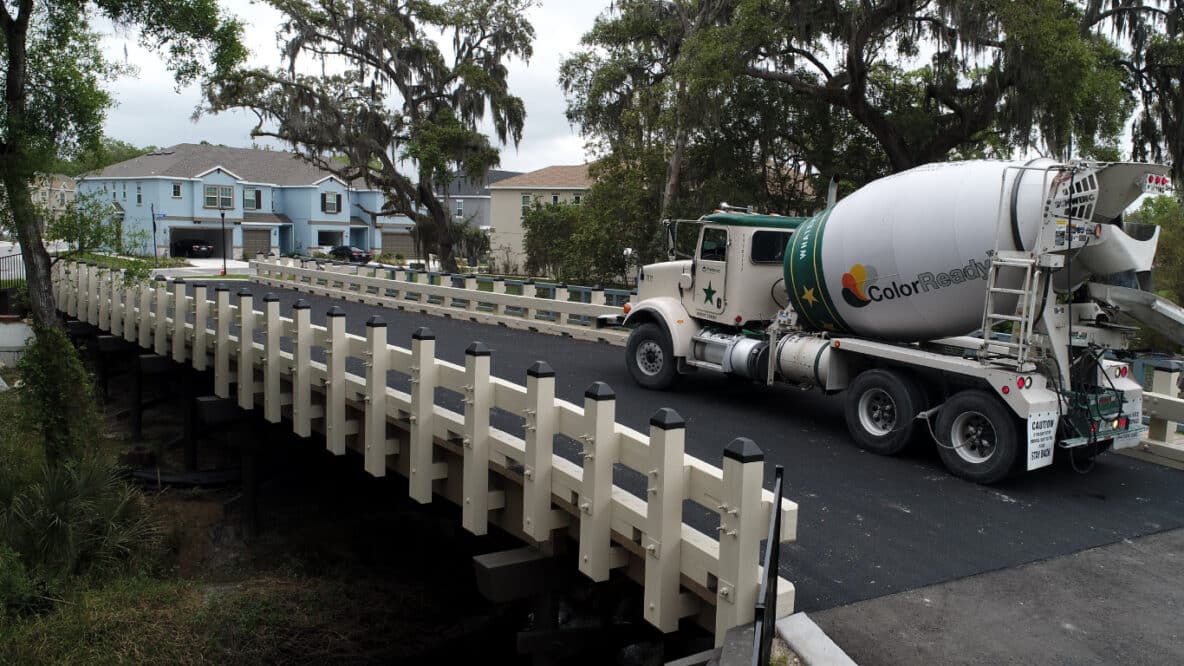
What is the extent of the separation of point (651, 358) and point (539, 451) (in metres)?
6.19

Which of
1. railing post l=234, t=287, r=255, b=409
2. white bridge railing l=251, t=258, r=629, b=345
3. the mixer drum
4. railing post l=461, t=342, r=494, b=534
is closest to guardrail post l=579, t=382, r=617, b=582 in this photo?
railing post l=461, t=342, r=494, b=534

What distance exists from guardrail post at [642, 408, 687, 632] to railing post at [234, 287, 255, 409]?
7767 millimetres

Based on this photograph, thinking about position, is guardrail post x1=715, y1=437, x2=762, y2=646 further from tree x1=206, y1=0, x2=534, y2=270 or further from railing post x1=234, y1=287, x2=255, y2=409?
tree x1=206, y1=0, x2=534, y2=270

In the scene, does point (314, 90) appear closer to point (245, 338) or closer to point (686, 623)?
point (245, 338)

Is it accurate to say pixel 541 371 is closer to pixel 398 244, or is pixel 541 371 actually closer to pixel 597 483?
pixel 597 483

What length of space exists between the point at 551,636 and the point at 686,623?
46.6 inches

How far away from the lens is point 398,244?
76812 mm

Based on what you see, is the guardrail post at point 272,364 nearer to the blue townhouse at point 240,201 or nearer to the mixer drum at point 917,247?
the mixer drum at point 917,247

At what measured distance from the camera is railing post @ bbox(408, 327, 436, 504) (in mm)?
8537

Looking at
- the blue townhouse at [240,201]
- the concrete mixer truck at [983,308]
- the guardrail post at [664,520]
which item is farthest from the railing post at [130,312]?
the blue townhouse at [240,201]

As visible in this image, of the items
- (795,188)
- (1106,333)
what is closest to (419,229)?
(795,188)

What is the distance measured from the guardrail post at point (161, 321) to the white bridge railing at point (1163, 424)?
13.7 meters

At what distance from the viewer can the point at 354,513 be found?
14.6 metres

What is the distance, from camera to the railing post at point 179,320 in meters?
14.7
